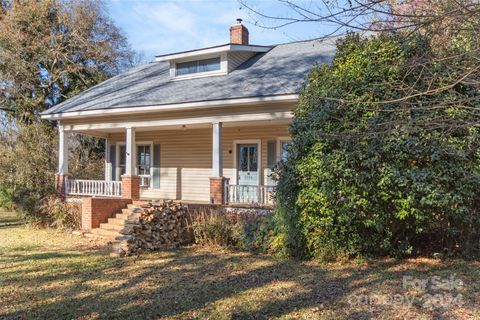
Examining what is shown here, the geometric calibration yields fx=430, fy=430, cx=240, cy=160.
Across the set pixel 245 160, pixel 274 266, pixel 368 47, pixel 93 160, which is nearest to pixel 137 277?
pixel 274 266

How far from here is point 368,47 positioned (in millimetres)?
8219

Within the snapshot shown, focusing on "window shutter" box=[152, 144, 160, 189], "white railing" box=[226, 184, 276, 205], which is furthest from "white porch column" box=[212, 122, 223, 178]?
"window shutter" box=[152, 144, 160, 189]

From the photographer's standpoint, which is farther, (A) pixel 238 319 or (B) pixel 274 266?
(B) pixel 274 266

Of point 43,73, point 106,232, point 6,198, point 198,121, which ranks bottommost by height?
point 106,232

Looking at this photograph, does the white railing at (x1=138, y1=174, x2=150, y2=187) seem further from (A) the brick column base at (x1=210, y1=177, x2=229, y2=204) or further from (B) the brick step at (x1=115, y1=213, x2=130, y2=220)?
(A) the brick column base at (x1=210, y1=177, x2=229, y2=204)

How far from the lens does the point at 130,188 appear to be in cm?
1394

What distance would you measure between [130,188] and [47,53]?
40.7ft

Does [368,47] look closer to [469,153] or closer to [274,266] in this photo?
[469,153]

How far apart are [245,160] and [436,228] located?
27.6 feet

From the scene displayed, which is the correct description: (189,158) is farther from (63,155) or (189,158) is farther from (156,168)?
(63,155)

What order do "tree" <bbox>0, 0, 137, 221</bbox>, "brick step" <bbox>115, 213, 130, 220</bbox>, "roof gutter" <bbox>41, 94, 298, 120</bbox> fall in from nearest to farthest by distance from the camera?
"roof gutter" <bbox>41, 94, 298, 120</bbox> → "brick step" <bbox>115, 213, 130, 220</bbox> → "tree" <bbox>0, 0, 137, 221</bbox>

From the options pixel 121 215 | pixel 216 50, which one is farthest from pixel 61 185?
pixel 216 50

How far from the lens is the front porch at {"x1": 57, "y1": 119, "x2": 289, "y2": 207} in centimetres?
1278

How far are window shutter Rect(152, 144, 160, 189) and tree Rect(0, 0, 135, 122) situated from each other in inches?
328
